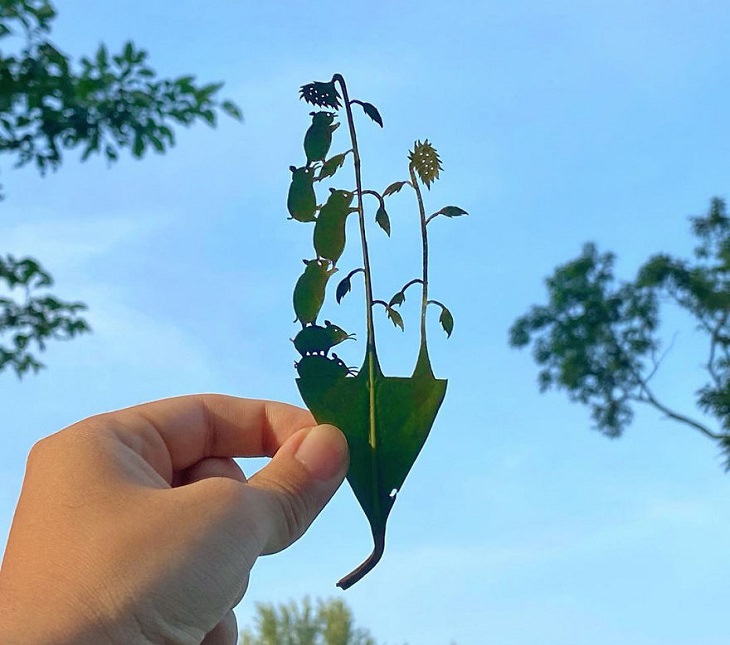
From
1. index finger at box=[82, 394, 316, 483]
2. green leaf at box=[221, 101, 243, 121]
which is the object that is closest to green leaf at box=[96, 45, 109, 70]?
green leaf at box=[221, 101, 243, 121]

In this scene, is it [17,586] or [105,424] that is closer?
[17,586]

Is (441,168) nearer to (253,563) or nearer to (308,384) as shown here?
(308,384)

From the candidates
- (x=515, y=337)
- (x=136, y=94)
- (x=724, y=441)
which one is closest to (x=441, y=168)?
(x=136, y=94)

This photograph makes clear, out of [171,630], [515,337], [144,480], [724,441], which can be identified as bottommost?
[171,630]

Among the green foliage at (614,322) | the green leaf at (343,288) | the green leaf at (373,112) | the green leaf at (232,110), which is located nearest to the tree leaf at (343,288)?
the green leaf at (343,288)

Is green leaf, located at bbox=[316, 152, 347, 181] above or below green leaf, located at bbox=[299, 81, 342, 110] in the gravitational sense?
below

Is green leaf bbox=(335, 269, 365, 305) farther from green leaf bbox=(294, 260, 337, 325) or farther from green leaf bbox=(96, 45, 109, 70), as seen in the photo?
green leaf bbox=(96, 45, 109, 70)

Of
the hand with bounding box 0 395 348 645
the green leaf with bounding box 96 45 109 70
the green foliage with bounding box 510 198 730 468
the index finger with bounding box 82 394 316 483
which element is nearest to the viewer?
the hand with bounding box 0 395 348 645
